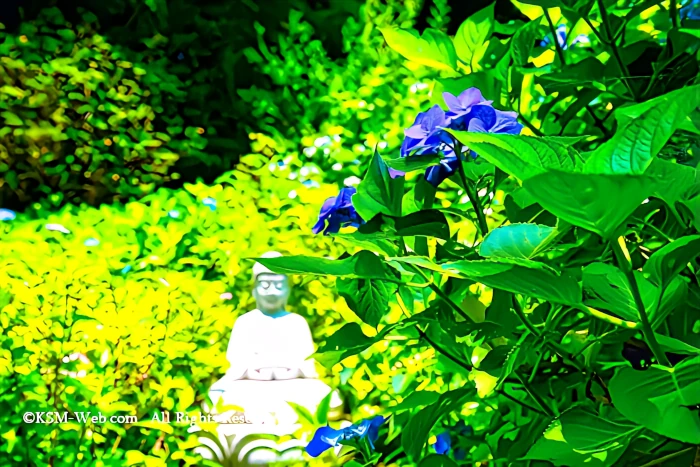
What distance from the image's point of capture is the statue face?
1.49m

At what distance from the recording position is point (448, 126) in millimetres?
430

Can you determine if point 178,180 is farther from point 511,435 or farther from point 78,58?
point 511,435

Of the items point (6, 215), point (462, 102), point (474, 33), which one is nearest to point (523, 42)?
point (474, 33)

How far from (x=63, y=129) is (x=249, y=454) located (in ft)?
3.72

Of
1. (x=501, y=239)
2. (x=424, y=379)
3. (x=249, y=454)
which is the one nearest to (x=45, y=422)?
(x=249, y=454)

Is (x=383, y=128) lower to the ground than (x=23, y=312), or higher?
higher

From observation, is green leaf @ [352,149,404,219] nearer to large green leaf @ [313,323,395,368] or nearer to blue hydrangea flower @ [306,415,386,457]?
large green leaf @ [313,323,395,368]

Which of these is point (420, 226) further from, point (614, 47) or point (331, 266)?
point (614, 47)

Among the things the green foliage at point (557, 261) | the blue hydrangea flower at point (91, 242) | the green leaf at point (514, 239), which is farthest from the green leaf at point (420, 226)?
the blue hydrangea flower at point (91, 242)

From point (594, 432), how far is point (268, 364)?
3.83ft

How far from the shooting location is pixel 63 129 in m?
1.85

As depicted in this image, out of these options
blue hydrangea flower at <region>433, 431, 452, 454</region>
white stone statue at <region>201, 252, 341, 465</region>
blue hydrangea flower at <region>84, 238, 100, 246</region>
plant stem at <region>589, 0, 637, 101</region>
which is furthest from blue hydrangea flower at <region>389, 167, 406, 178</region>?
blue hydrangea flower at <region>84, 238, 100, 246</region>

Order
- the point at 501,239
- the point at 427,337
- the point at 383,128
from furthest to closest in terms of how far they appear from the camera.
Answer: the point at 383,128
the point at 427,337
the point at 501,239

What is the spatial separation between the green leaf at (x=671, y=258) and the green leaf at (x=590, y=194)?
0.07 metres
